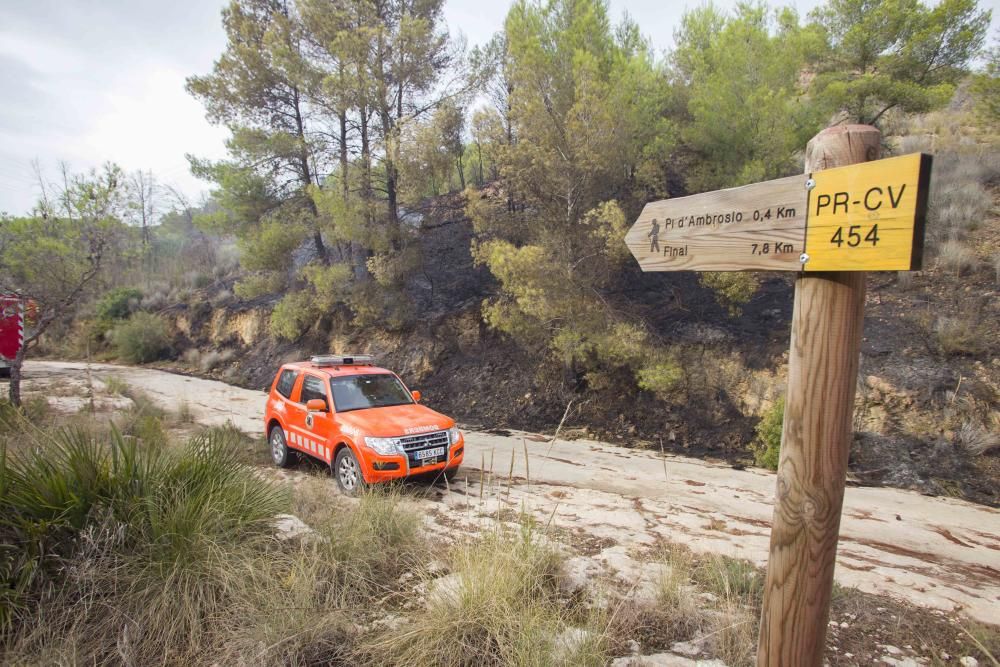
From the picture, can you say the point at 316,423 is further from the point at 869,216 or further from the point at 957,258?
the point at 957,258

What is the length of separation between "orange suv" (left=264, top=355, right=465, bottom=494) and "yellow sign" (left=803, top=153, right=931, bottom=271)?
16.6ft

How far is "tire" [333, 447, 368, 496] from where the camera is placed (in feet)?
20.5

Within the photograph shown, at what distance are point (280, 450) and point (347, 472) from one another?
7.48ft

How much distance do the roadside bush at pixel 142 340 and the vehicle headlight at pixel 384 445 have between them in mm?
22072

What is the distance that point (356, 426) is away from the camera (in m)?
6.40

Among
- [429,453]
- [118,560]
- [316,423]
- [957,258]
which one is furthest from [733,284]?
[118,560]

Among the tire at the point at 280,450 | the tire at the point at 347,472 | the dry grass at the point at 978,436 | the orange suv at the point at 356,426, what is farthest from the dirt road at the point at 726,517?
the tire at the point at 280,450

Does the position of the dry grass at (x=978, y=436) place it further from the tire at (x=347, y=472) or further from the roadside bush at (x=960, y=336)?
the tire at (x=347, y=472)

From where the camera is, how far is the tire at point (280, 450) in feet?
26.1

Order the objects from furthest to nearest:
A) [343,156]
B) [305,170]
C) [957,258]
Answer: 1. [305,170]
2. [343,156]
3. [957,258]

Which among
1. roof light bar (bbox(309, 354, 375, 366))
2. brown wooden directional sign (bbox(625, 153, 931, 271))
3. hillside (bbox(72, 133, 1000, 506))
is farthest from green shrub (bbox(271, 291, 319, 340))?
brown wooden directional sign (bbox(625, 153, 931, 271))

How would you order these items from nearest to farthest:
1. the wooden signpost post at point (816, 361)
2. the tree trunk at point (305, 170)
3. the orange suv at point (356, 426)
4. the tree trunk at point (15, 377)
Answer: the wooden signpost post at point (816, 361), the orange suv at point (356, 426), the tree trunk at point (15, 377), the tree trunk at point (305, 170)

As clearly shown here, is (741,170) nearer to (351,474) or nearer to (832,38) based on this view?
(832,38)

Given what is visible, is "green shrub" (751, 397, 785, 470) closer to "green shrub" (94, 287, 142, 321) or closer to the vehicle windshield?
the vehicle windshield
